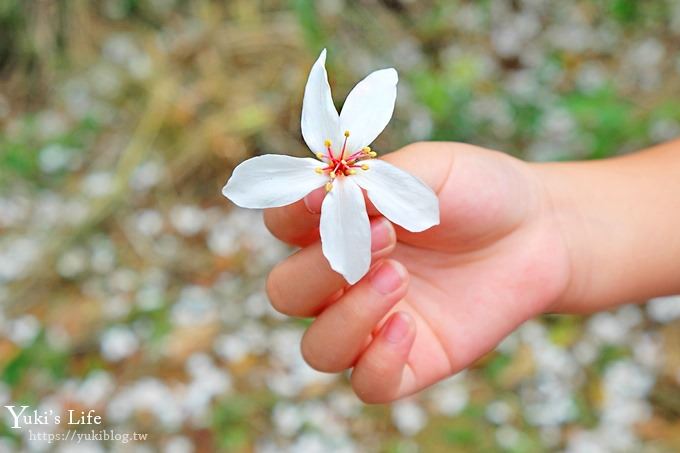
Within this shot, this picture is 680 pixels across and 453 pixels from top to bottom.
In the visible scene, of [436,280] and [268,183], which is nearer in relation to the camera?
[268,183]

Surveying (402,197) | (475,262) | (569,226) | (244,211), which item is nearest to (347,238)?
(402,197)

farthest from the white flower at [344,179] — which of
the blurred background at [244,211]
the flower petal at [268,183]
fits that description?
the blurred background at [244,211]

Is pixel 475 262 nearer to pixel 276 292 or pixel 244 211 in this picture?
pixel 276 292

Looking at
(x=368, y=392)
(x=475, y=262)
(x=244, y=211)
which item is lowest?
(x=244, y=211)

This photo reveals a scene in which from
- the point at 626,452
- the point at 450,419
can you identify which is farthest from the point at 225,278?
the point at 626,452

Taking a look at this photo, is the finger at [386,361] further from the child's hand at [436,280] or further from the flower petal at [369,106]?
the flower petal at [369,106]

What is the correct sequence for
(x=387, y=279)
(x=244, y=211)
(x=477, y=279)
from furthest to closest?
(x=244, y=211), (x=477, y=279), (x=387, y=279)

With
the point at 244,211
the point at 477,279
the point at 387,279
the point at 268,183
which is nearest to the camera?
the point at 268,183
